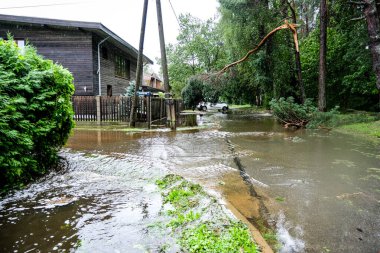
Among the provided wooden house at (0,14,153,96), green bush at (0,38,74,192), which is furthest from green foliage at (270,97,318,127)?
wooden house at (0,14,153,96)

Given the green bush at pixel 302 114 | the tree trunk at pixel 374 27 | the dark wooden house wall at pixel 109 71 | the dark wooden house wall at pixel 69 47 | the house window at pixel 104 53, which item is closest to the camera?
the tree trunk at pixel 374 27

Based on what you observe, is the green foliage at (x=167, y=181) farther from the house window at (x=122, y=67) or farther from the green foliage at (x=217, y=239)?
the house window at (x=122, y=67)

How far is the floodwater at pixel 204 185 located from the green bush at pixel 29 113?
0.37 m

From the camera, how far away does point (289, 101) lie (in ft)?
44.7

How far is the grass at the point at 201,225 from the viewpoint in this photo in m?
2.41

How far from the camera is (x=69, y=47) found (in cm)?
1728

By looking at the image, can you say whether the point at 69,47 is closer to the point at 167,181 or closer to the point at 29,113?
the point at 29,113

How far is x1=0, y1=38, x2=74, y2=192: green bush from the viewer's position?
3.98 m

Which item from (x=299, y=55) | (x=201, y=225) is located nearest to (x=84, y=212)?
(x=201, y=225)

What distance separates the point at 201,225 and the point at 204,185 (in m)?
1.74

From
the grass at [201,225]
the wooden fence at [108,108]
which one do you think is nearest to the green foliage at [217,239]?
the grass at [201,225]

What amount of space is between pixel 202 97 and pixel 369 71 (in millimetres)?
17437

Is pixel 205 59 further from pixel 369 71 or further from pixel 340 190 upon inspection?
pixel 340 190

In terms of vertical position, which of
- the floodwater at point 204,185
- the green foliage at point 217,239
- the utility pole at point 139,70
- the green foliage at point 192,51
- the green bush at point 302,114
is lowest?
the floodwater at point 204,185
